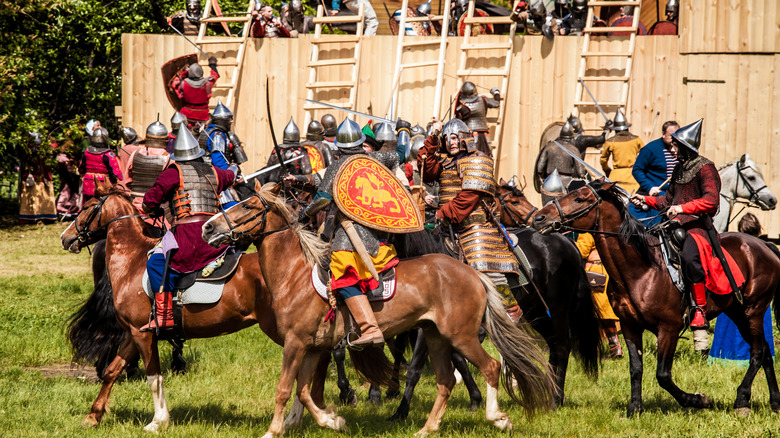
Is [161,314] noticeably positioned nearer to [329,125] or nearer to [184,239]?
[184,239]

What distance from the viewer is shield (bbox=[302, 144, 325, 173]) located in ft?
33.0

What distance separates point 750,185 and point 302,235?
6971 millimetres

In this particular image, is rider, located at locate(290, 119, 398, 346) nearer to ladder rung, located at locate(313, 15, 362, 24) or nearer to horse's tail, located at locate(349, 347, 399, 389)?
horse's tail, located at locate(349, 347, 399, 389)

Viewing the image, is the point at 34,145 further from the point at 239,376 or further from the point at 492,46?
the point at 239,376

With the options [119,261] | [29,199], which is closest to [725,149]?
[119,261]

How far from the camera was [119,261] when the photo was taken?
278 inches

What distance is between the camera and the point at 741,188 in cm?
1101

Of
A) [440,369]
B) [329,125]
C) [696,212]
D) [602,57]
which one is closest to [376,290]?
[440,369]

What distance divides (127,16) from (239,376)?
15.1 metres

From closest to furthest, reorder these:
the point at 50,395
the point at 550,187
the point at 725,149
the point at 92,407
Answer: the point at 92,407
the point at 50,395
the point at 550,187
the point at 725,149

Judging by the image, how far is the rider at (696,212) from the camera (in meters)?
6.91

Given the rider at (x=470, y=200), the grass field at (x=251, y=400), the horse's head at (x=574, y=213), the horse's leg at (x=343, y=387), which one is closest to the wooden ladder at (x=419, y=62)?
the grass field at (x=251, y=400)

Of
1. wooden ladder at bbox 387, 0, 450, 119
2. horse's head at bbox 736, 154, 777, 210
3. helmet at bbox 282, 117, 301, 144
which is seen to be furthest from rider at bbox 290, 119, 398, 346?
wooden ladder at bbox 387, 0, 450, 119

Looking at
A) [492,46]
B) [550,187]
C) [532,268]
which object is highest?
[492,46]
